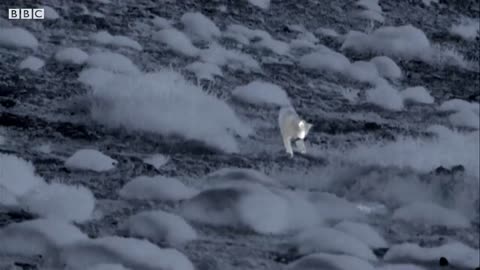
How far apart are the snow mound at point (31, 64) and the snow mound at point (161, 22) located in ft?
3.23

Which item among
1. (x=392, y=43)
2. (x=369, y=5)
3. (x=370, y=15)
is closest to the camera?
(x=392, y=43)

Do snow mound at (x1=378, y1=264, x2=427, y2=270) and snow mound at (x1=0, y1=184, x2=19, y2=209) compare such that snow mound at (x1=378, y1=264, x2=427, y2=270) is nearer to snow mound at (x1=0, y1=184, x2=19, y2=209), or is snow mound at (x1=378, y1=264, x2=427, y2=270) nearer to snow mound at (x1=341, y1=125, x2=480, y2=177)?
snow mound at (x1=341, y1=125, x2=480, y2=177)

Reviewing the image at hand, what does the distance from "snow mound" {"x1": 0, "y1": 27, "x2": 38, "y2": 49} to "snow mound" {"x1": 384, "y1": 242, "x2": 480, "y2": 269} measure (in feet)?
7.59

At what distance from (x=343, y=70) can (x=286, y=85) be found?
17.6 inches

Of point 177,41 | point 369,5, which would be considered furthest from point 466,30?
point 177,41

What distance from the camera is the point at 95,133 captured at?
140 inches

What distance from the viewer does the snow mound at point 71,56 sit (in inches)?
168

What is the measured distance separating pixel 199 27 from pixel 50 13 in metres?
0.81

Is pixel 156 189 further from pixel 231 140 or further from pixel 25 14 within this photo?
pixel 25 14

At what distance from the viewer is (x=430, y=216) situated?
305cm

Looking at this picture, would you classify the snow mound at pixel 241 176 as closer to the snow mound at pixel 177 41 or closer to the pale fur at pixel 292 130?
the pale fur at pixel 292 130

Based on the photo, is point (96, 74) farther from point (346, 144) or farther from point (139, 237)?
point (139, 237)

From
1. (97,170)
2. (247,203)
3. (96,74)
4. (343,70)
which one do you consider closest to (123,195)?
(97,170)

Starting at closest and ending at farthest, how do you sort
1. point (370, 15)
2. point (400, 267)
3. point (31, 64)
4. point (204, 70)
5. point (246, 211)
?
point (400, 267), point (246, 211), point (31, 64), point (204, 70), point (370, 15)
